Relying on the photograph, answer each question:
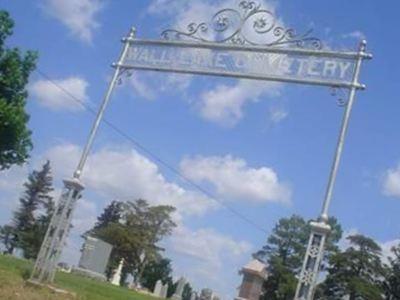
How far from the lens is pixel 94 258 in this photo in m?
33.6

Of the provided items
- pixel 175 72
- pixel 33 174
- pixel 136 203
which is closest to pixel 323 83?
pixel 175 72

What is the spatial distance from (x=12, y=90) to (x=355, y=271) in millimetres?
37474

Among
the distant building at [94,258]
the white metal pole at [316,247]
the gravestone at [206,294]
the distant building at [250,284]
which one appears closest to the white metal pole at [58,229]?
the white metal pole at [316,247]

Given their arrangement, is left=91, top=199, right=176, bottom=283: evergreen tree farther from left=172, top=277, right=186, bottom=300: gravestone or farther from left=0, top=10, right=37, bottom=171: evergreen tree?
left=0, top=10, right=37, bottom=171: evergreen tree

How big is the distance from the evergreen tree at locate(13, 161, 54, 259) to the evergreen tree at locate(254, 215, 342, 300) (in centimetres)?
2546

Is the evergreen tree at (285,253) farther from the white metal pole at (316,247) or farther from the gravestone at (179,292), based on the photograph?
the white metal pole at (316,247)

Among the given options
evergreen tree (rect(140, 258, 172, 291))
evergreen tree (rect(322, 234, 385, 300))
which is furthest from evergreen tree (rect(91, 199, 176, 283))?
evergreen tree (rect(322, 234, 385, 300))

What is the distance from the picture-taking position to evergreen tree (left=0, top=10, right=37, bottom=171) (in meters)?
21.2

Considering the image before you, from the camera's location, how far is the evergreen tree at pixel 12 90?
21188 mm

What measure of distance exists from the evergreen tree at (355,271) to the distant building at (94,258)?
23.7m

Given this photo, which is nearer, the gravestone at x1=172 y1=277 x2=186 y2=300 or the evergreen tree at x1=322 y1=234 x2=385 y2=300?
the gravestone at x1=172 y1=277 x2=186 y2=300

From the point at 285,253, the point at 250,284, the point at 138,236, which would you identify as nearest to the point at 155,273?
the point at 138,236

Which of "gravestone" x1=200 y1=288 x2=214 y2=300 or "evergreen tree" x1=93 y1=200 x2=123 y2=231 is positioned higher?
"evergreen tree" x1=93 y1=200 x2=123 y2=231

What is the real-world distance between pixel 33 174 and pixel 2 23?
2230 inches
